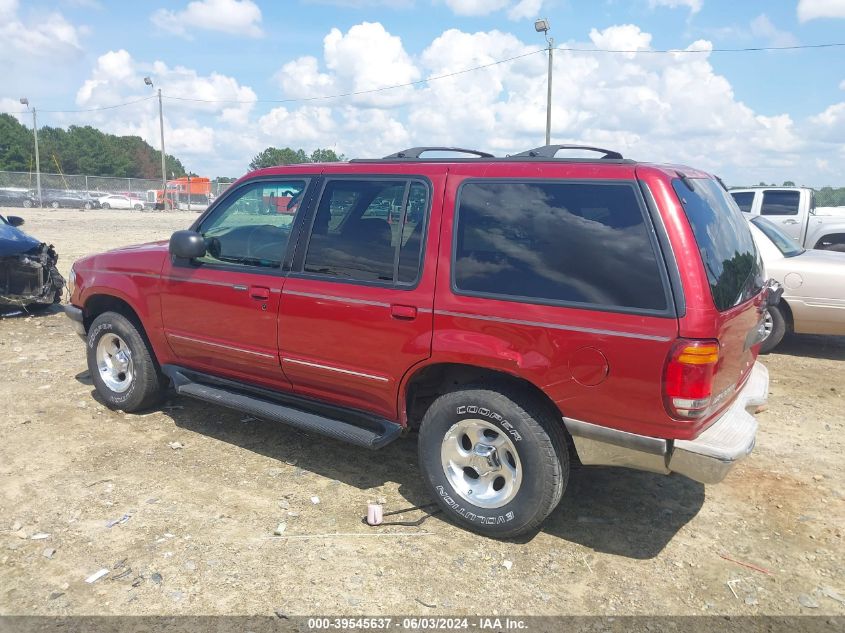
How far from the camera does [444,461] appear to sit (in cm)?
375

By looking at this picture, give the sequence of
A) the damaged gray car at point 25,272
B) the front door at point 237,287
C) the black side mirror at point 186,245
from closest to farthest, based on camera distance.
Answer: the front door at point 237,287 → the black side mirror at point 186,245 → the damaged gray car at point 25,272

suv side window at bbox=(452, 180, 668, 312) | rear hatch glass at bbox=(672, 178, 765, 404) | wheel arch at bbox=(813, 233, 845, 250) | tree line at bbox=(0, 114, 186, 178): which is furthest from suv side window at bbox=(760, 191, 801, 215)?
tree line at bbox=(0, 114, 186, 178)

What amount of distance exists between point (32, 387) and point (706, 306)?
5.75 metres

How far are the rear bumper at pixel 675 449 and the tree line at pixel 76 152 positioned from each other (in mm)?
82905

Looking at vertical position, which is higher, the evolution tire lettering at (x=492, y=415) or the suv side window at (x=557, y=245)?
the suv side window at (x=557, y=245)

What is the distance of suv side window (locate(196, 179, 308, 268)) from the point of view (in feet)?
14.4

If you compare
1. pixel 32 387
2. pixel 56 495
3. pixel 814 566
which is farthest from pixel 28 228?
pixel 814 566

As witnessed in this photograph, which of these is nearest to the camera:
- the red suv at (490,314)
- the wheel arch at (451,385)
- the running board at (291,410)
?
the red suv at (490,314)

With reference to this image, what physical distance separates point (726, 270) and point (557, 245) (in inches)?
32.5

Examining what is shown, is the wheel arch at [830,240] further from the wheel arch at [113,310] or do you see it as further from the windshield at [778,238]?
the wheel arch at [113,310]

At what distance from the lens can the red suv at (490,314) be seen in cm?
308

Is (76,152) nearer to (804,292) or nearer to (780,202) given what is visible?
(780,202)

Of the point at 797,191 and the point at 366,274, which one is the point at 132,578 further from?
the point at 797,191

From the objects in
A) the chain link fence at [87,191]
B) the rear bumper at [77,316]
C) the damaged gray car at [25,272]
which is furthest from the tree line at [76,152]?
the rear bumper at [77,316]
